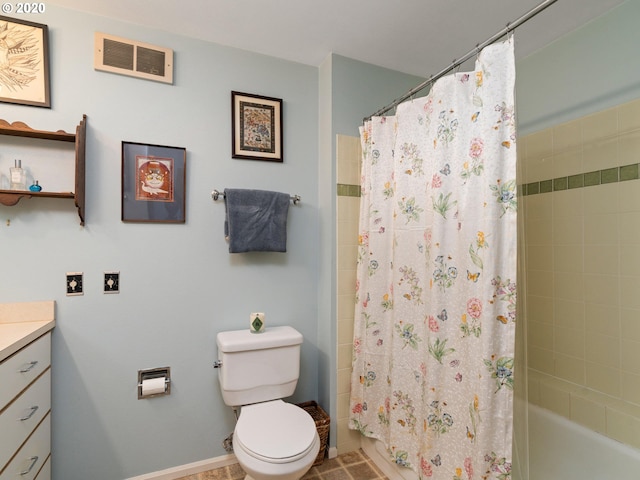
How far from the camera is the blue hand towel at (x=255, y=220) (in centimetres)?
176

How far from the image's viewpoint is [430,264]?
141cm

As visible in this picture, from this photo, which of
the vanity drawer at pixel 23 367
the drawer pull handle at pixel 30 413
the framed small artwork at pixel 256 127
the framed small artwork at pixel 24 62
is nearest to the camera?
the vanity drawer at pixel 23 367

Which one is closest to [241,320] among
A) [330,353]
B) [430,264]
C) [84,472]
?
[330,353]

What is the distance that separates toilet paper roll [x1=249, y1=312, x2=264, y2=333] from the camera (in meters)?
1.77

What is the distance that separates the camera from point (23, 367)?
1.21 m

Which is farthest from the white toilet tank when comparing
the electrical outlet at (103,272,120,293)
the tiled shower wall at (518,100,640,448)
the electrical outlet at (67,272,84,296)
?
the tiled shower wall at (518,100,640,448)

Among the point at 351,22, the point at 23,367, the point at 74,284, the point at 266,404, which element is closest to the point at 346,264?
the point at 266,404

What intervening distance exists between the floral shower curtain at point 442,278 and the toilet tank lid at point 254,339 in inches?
16.5

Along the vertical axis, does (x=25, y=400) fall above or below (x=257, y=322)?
below

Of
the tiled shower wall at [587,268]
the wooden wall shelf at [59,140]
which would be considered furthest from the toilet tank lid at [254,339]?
the tiled shower wall at [587,268]

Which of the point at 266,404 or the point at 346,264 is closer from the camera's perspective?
the point at 266,404

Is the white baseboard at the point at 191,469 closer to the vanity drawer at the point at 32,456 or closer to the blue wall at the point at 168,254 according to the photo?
the blue wall at the point at 168,254

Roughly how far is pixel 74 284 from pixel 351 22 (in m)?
1.97

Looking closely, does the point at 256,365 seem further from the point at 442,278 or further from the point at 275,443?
the point at 442,278
